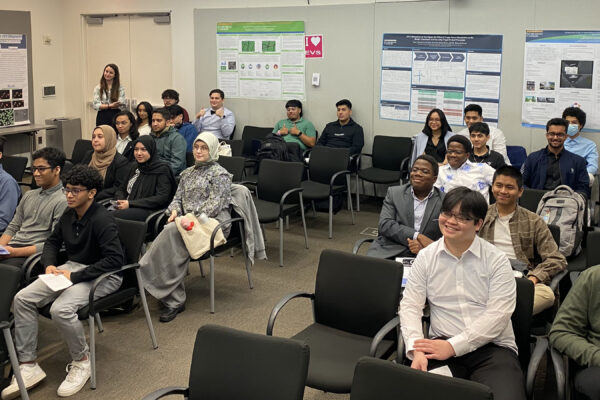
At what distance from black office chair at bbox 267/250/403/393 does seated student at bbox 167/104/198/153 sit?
4.67m

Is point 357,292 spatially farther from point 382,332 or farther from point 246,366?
point 246,366

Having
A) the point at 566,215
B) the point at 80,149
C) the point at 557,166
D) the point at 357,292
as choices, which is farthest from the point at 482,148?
the point at 80,149

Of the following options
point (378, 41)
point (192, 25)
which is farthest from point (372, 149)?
point (192, 25)

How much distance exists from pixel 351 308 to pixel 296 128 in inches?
189

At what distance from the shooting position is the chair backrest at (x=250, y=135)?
332 inches

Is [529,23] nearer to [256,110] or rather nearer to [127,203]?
[256,110]

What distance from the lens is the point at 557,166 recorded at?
19.3 ft

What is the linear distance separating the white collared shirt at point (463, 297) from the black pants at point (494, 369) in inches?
2.4

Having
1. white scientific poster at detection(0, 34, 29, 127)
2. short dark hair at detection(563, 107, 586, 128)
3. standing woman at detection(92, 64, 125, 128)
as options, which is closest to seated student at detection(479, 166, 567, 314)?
short dark hair at detection(563, 107, 586, 128)

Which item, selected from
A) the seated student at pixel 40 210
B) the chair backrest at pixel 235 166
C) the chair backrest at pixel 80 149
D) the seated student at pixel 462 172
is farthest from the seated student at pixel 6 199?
the seated student at pixel 462 172

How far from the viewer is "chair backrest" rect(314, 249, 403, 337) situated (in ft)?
10.9

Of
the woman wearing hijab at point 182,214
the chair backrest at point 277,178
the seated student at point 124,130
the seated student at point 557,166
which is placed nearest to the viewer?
the woman wearing hijab at point 182,214

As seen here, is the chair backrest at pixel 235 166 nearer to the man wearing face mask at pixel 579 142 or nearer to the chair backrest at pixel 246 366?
the man wearing face mask at pixel 579 142

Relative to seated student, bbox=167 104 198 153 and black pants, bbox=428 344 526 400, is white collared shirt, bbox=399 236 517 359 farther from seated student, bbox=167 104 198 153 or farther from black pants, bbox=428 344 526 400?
seated student, bbox=167 104 198 153
